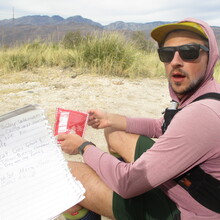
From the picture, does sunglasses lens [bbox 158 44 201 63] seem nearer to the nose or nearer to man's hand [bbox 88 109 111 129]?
the nose

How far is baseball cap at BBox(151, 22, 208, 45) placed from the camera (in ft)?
4.36

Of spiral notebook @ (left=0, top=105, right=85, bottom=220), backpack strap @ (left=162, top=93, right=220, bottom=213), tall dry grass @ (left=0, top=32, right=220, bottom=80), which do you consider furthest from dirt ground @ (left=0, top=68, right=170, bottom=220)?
spiral notebook @ (left=0, top=105, right=85, bottom=220)

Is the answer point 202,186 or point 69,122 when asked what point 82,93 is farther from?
point 202,186

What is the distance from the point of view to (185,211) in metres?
1.20

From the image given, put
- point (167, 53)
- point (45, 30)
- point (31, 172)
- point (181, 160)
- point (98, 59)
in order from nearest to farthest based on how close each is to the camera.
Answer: point (31, 172), point (181, 160), point (167, 53), point (98, 59), point (45, 30)

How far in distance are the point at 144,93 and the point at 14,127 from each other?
400 cm

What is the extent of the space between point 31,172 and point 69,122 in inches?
29.4

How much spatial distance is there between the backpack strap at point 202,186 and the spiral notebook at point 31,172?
1.65 ft

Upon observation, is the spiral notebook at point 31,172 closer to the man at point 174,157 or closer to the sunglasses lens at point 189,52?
the man at point 174,157

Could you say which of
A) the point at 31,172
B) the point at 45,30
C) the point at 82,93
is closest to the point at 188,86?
the point at 31,172

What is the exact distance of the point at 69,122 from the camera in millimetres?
1600

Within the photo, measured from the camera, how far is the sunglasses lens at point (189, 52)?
135cm

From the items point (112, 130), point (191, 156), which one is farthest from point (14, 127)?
point (112, 130)

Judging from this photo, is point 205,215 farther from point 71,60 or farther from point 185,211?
point 71,60
